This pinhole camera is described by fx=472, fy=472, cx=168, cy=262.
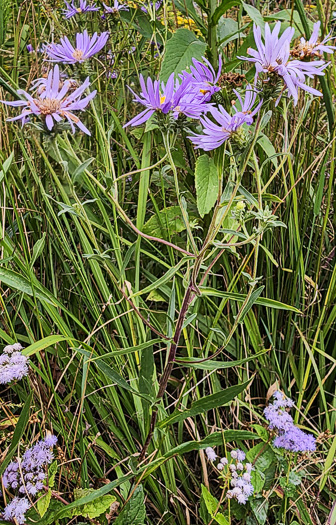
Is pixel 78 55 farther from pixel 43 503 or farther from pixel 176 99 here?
pixel 43 503

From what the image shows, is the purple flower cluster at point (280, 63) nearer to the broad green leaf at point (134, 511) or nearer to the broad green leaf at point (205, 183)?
A: the broad green leaf at point (205, 183)

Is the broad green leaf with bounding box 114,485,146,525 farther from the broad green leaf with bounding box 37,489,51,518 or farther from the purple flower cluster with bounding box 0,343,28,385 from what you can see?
the purple flower cluster with bounding box 0,343,28,385

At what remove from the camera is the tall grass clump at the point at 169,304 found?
644 millimetres

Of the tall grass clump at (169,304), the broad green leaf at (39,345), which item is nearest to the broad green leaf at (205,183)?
the tall grass clump at (169,304)

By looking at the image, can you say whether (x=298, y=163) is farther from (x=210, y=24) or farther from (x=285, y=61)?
(x=285, y=61)

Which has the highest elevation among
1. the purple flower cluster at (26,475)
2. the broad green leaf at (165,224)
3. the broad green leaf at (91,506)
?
the broad green leaf at (165,224)

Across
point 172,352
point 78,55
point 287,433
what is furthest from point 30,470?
point 78,55

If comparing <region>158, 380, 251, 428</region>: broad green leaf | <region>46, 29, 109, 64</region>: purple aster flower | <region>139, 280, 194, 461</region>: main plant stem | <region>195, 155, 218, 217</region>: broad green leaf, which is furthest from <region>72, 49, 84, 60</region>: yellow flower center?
<region>158, 380, 251, 428</region>: broad green leaf

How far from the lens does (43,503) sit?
0.71 metres

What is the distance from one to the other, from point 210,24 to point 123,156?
1.18ft

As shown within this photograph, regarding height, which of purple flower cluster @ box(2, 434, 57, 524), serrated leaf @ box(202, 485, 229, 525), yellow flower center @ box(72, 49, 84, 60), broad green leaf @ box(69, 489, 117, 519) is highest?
yellow flower center @ box(72, 49, 84, 60)

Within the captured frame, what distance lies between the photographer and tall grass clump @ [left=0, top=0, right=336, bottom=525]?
64 cm

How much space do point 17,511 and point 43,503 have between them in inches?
1.5

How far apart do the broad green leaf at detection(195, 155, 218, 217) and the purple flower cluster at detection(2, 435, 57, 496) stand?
0.47 m
